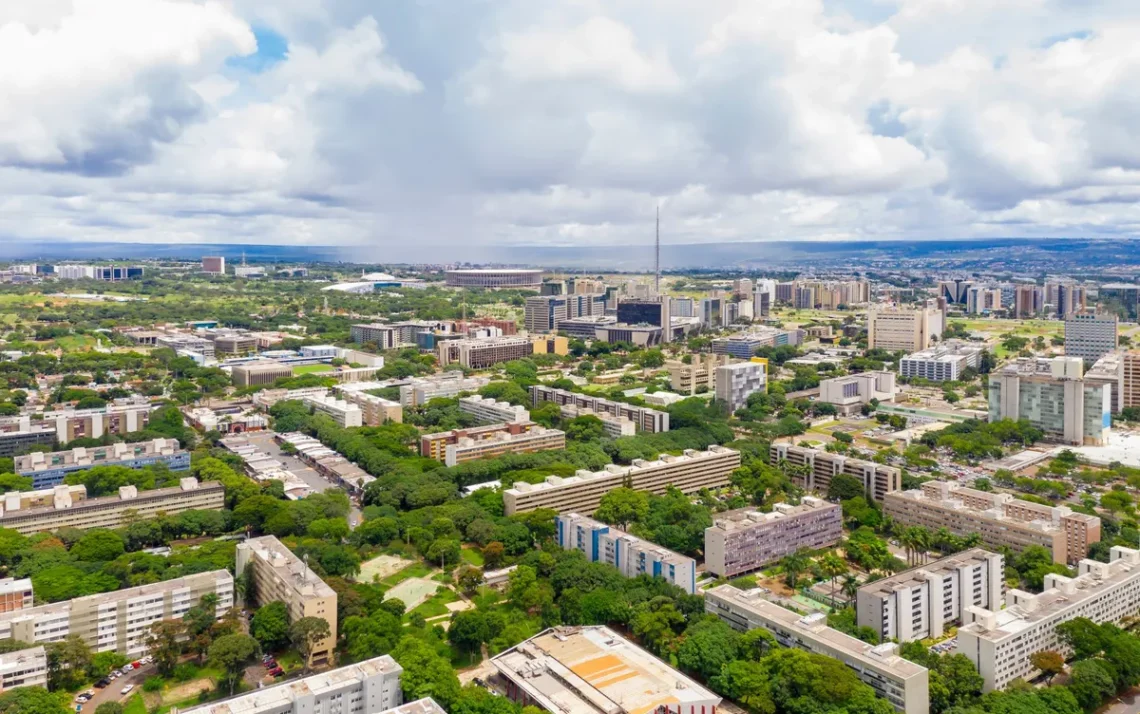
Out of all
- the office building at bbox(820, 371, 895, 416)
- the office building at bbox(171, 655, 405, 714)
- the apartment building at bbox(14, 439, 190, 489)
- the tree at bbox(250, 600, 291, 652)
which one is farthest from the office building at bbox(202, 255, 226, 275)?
the office building at bbox(171, 655, 405, 714)

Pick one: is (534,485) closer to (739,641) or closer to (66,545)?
(739,641)

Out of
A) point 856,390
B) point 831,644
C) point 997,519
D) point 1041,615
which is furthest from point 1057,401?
point 831,644

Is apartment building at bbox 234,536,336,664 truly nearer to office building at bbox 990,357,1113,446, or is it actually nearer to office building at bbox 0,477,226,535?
office building at bbox 0,477,226,535

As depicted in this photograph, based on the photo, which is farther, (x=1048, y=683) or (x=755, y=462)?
(x=755, y=462)

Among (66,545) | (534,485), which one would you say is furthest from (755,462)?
(66,545)

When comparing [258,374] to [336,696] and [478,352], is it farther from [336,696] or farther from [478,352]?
[336,696]
